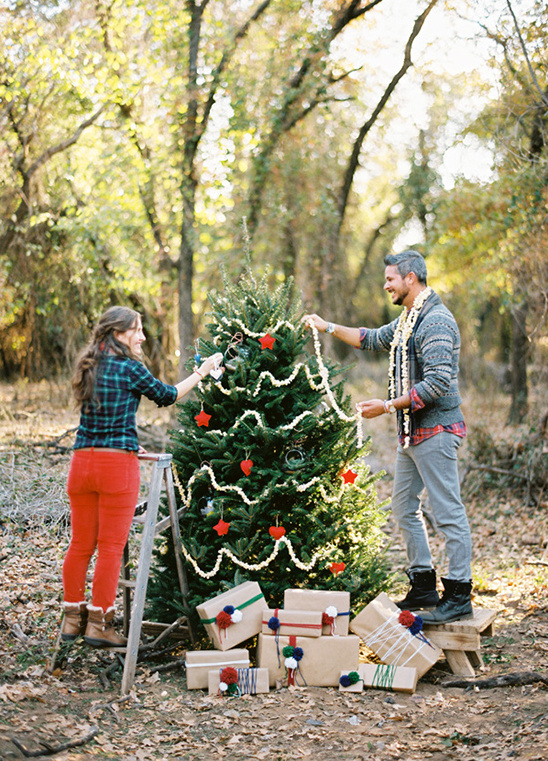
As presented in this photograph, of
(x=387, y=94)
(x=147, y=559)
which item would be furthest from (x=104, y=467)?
(x=387, y=94)

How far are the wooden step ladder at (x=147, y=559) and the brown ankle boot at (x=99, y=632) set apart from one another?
9 centimetres

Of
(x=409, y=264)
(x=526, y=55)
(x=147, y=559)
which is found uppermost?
(x=526, y=55)

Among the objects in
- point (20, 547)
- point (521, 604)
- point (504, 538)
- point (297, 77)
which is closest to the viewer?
point (521, 604)

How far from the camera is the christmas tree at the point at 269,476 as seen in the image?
13.3ft

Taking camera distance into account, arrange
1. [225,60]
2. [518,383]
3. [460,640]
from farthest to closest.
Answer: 1. [518,383]
2. [225,60]
3. [460,640]

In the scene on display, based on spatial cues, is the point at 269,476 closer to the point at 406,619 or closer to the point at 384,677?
the point at 406,619

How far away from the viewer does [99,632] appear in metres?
3.71

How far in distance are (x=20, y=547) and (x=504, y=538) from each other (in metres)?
4.53

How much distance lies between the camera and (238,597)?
3824mm

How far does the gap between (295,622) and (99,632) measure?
1.03 m

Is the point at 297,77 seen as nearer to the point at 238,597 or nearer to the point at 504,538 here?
the point at 504,538

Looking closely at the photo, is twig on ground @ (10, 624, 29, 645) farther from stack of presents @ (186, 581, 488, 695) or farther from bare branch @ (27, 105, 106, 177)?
bare branch @ (27, 105, 106, 177)

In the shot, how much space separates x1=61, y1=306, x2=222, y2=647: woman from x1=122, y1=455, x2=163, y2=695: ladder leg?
81mm

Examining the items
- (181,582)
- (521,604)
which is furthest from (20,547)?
(521,604)
